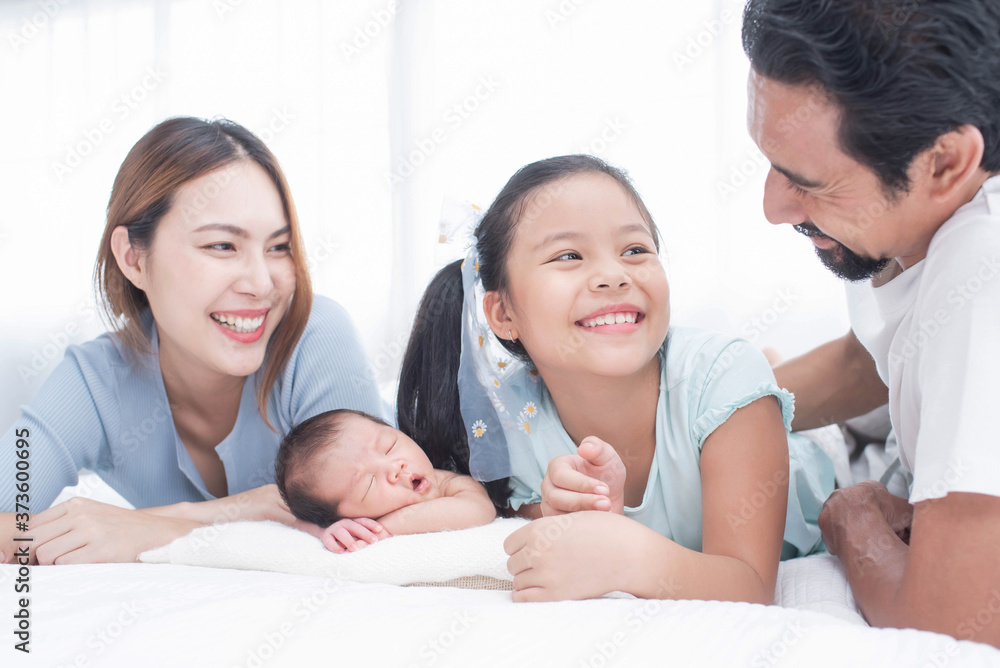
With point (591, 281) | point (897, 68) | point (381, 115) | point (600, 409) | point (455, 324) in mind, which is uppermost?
point (381, 115)

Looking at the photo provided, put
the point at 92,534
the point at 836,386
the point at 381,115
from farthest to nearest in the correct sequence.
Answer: the point at 381,115
the point at 836,386
the point at 92,534

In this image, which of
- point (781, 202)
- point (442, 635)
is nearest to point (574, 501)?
point (442, 635)

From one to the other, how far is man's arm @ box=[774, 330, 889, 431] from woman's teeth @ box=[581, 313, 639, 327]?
27.8 inches

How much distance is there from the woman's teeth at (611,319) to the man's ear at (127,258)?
97 cm

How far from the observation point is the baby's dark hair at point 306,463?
1.33 metres

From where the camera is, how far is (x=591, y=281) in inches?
48.4

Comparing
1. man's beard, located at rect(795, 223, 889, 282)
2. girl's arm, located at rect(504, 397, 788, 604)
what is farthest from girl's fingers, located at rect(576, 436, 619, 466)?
man's beard, located at rect(795, 223, 889, 282)

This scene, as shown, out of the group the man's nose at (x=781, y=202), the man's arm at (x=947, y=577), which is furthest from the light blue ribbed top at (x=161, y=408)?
Result: the man's arm at (x=947, y=577)

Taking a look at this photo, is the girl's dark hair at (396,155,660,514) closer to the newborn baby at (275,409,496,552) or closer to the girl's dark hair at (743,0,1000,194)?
the newborn baby at (275,409,496,552)

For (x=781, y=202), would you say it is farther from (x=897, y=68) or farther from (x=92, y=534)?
(x=92, y=534)

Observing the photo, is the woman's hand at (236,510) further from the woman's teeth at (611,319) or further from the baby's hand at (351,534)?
the woman's teeth at (611,319)

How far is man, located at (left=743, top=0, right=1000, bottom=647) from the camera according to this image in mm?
802

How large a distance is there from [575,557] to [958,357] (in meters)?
0.50

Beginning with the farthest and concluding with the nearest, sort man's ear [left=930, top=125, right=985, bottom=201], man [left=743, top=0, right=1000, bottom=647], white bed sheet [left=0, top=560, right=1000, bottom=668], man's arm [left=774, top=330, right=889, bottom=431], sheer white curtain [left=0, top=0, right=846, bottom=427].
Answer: sheer white curtain [left=0, top=0, right=846, bottom=427]
man's arm [left=774, top=330, right=889, bottom=431]
man's ear [left=930, top=125, right=985, bottom=201]
man [left=743, top=0, right=1000, bottom=647]
white bed sheet [left=0, top=560, right=1000, bottom=668]
